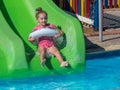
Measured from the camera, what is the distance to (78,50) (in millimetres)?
6387

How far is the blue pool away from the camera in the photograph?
5918 mm

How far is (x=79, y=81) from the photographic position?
20.3 feet

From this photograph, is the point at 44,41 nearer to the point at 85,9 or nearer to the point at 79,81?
the point at 79,81

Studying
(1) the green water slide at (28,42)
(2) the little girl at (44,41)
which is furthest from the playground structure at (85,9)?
(2) the little girl at (44,41)

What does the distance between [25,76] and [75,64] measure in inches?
30.8

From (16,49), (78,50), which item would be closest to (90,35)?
(78,50)

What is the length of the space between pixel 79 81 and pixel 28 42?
108cm

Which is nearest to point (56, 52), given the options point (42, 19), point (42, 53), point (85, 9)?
point (42, 53)

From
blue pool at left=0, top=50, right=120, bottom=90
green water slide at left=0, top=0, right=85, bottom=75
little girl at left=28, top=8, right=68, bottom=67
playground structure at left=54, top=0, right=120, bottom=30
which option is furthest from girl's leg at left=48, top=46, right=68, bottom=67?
playground structure at left=54, top=0, right=120, bottom=30

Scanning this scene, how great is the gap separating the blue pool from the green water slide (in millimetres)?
155

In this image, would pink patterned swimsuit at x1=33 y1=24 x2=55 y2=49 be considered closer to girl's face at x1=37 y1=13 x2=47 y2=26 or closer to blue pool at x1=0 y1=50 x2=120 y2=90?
girl's face at x1=37 y1=13 x2=47 y2=26

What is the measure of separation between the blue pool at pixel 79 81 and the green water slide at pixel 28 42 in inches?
6.1

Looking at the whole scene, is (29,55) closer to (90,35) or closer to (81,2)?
(90,35)

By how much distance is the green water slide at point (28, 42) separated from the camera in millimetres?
5938
